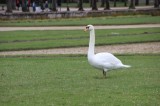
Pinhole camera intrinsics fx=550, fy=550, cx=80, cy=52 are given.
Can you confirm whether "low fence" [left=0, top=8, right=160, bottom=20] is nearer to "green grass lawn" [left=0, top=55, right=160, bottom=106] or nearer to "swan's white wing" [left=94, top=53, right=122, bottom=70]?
"green grass lawn" [left=0, top=55, right=160, bottom=106]

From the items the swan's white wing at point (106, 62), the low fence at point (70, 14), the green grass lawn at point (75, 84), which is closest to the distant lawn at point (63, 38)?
the green grass lawn at point (75, 84)

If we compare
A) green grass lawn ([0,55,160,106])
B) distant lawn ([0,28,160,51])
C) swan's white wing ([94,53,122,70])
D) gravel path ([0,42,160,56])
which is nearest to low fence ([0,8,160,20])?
distant lawn ([0,28,160,51])

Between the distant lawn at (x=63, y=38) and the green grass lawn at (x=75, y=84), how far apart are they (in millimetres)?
8821

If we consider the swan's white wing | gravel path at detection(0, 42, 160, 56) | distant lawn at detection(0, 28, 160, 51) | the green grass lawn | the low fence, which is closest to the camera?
the green grass lawn

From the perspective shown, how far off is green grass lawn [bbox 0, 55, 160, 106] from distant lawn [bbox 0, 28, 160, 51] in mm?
8821

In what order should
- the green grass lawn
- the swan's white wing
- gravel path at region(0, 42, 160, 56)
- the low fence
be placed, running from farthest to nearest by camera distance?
1. the low fence
2. gravel path at region(0, 42, 160, 56)
3. the swan's white wing
4. the green grass lawn

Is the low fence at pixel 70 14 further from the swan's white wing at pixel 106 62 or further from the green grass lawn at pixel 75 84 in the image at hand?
the swan's white wing at pixel 106 62

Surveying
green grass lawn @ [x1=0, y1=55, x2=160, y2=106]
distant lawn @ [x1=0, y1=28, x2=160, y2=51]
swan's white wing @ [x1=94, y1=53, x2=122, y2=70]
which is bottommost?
distant lawn @ [x1=0, y1=28, x2=160, y2=51]

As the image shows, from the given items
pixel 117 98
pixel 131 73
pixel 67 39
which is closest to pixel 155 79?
pixel 131 73

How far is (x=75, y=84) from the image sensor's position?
1463 centimetres

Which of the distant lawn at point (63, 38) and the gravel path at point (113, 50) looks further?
the distant lawn at point (63, 38)

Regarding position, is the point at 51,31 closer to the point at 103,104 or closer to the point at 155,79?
the point at 155,79

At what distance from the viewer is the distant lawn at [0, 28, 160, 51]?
3037cm

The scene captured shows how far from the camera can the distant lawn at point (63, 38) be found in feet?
99.6
